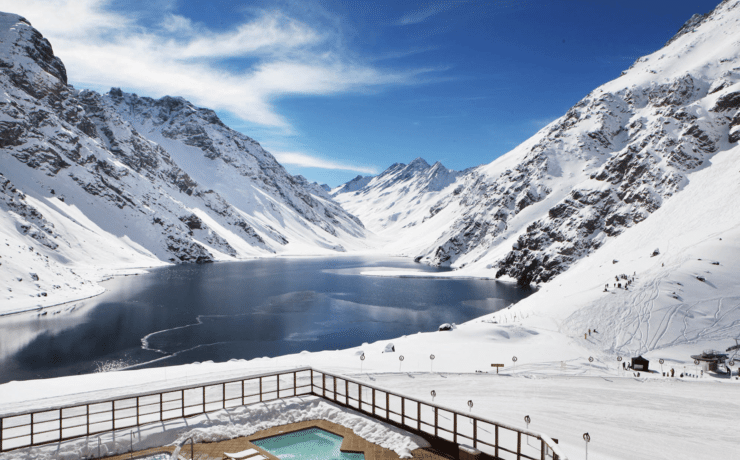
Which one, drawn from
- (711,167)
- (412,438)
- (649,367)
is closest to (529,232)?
(711,167)

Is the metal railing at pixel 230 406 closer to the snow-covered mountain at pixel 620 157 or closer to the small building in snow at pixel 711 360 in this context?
the small building in snow at pixel 711 360

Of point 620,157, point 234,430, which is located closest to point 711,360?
point 234,430

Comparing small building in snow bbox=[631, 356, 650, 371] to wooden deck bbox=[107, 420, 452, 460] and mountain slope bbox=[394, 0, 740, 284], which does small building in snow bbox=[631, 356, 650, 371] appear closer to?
wooden deck bbox=[107, 420, 452, 460]

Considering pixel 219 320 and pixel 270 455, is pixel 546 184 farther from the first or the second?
pixel 270 455

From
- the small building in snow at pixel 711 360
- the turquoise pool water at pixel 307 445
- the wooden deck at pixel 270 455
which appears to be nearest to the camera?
the wooden deck at pixel 270 455

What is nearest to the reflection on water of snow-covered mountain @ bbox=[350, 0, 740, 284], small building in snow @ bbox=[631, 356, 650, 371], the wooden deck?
snow-covered mountain @ bbox=[350, 0, 740, 284]

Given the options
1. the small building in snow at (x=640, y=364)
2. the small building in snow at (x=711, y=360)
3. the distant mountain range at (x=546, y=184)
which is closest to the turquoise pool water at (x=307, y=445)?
the small building in snow at (x=640, y=364)
